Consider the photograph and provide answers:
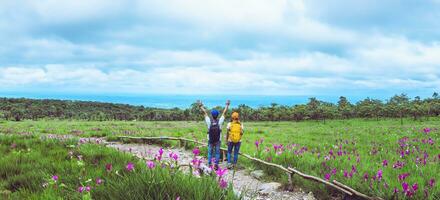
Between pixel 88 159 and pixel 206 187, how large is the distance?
5447 millimetres

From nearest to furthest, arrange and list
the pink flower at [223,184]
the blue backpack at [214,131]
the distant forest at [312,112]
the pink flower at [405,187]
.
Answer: the pink flower at [223,184]
the pink flower at [405,187]
the blue backpack at [214,131]
the distant forest at [312,112]

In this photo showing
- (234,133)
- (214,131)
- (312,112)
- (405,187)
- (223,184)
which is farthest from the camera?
(312,112)

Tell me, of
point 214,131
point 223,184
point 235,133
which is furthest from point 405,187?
point 214,131

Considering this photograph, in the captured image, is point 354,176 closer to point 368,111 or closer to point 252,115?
point 368,111

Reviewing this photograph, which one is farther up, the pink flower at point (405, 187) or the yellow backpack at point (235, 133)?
the yellow backpack at point (235, 133)

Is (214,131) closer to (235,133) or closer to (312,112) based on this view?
(235,133)

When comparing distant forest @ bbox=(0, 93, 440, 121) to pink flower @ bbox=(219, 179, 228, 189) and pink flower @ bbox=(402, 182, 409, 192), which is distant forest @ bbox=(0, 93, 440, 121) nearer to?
pink flower @ bbox=(402, 182, 409, 192)

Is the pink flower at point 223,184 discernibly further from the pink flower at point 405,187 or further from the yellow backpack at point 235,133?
the yellow backpack at point 235,133

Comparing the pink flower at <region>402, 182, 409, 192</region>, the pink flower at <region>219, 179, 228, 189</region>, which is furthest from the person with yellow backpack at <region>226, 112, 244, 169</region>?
the pink flower at <region>219, 179, 228, 189</region>

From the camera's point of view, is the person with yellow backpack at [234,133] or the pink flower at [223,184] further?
the person with yellow backpack at [234,133]

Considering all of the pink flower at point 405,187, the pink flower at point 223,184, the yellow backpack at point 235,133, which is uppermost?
the yellow backpack at point 235,133

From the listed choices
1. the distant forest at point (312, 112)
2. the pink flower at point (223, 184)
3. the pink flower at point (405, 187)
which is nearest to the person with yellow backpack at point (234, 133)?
the pink flower at point (405, 187)

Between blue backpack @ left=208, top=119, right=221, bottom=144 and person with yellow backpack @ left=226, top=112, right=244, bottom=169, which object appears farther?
person with yellow backpack @ left=226, top=112, right=244, bottom=169

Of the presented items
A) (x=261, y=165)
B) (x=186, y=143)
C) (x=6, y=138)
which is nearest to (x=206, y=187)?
(x=261, y=165)
